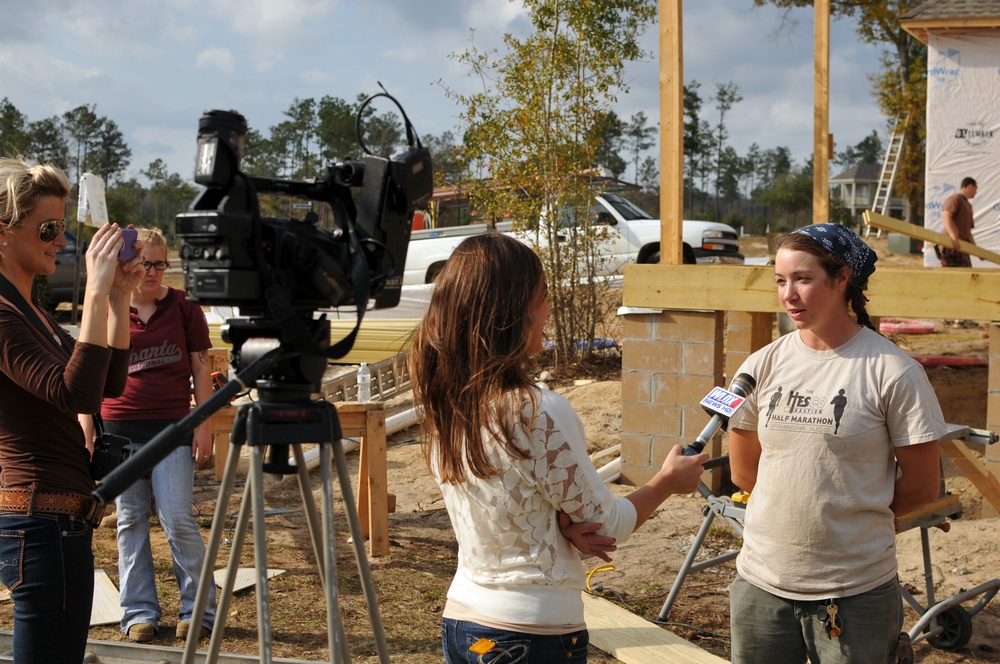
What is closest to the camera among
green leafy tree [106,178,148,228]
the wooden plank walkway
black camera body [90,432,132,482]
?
black camera body [90,432,132,482]

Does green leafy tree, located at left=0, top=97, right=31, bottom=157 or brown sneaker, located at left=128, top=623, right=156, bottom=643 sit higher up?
green leafy tree, located at left=0, top=97, right=31, bottom=157

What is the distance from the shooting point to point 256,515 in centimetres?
190

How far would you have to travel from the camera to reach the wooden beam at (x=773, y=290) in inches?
233

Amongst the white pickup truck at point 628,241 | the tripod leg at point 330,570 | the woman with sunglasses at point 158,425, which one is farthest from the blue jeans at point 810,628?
the white pickup truck at point 628,241

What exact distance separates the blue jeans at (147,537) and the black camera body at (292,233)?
2718 millimetres

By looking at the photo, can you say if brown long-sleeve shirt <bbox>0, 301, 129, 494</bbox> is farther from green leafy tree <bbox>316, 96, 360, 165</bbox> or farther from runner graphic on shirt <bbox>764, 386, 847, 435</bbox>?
green leafy tree <bbox>316, 96, 360, 165</bbox>

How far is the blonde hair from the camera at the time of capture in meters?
2.59

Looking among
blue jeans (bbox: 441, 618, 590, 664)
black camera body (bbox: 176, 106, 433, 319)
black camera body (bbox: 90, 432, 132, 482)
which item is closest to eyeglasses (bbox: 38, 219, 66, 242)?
black camera body (bbox: 90, 432, 132, 482)

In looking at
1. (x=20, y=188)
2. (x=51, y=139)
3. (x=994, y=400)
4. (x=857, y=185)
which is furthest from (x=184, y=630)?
(x=857, y=185)

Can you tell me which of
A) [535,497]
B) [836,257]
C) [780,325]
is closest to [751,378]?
[836,257]

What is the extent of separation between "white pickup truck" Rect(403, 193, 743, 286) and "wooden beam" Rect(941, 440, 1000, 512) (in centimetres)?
804

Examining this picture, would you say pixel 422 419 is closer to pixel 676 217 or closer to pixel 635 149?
pixel 676 217

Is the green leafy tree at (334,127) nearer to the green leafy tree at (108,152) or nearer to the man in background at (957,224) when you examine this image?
the green leafy tree at (108,152)

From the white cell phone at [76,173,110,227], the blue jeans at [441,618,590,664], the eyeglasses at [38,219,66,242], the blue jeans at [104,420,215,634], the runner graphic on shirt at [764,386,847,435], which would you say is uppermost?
the white cell phone at [76,173,110,227]
